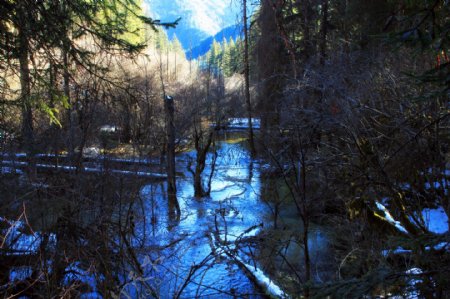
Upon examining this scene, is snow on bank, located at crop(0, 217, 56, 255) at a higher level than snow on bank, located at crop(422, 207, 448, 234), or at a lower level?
higher

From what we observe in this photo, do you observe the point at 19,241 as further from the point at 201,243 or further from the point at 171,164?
the point at 171,164

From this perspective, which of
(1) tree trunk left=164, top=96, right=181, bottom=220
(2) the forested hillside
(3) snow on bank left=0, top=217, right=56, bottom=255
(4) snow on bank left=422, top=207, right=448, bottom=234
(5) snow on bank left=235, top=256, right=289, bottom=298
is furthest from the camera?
(1) tree trunk left=164, top=96, right=181, bottom=220

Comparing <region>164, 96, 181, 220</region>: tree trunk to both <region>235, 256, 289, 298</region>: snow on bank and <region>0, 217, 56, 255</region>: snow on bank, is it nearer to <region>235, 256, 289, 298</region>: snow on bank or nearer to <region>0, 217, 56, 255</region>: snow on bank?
<region>235, 256, 289, 298</region>: snow on bank

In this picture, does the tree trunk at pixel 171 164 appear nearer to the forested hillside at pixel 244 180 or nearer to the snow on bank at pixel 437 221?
the forested hillside at pixel 244 180

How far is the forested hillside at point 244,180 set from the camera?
13.4 ft

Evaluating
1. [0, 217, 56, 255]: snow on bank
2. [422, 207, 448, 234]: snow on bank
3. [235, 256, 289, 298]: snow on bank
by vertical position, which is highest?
[0, 217, 56, 255]: snow on bank

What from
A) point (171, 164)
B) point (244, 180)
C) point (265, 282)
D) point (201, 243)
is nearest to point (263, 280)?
point (265, 282)

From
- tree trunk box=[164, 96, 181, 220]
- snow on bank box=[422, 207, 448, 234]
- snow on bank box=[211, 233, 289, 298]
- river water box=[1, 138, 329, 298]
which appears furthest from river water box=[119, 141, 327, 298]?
snow on bank box=[422, 207, 448, 234]

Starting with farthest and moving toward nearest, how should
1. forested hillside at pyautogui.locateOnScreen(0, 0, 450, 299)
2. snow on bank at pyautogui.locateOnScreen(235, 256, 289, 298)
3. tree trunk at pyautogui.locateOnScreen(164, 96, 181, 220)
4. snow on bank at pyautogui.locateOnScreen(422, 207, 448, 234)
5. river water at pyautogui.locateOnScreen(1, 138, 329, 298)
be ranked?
tree trunk at pyautogui.locateOnScreen(164, 96, 181, 220)
snow on bank at pyautogui.locateOnScreen(422, 207, 448, 234)
snow on bank at pyautogui.locateOnScreen(235, 256, 289, 298)
river water at pyautogui.locateOnScreen(1, 138, 329, 298)
forested hillside at pyautogui.locateOnScreen(0, 0, 450, 299)

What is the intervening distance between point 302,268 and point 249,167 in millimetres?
11307

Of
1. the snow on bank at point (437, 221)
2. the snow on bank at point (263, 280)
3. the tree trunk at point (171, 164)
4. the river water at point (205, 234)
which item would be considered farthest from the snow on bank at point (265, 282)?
the tree trunk at point (171, 164)

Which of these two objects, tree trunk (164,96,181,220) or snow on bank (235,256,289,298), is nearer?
snow on bank (235,256,289,298)

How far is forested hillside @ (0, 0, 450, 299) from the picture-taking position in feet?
13.4

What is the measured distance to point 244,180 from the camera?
55.1ft
